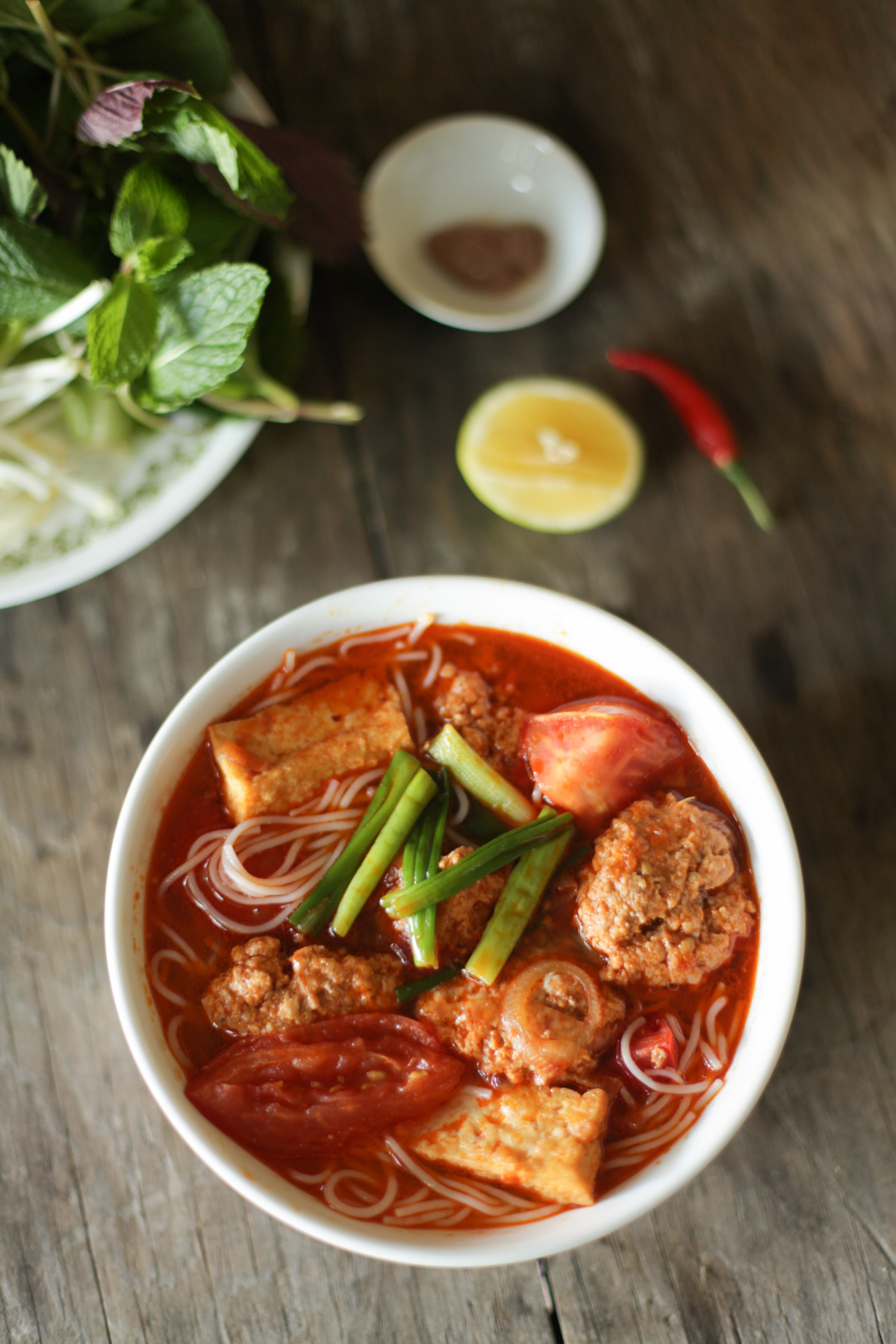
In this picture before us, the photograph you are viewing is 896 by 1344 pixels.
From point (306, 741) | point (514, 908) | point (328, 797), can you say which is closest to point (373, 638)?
point (306, 741)

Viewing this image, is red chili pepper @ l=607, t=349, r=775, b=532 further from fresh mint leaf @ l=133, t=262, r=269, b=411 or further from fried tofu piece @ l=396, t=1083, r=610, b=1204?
fried tofu piece @ l=396, t=1083, r=610, b=1204

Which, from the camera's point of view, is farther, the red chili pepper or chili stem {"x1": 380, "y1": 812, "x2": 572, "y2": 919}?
the red chili pepper

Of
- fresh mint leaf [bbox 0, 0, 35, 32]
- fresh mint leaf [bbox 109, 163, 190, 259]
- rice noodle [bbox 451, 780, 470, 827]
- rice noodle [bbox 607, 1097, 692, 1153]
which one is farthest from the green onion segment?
fresh mint leaf [bbox 0, 0, 35, 32]

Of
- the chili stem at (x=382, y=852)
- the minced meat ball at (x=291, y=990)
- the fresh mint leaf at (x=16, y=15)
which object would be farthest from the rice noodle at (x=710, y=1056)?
the fresh mint leaf at (x=16, y=15)

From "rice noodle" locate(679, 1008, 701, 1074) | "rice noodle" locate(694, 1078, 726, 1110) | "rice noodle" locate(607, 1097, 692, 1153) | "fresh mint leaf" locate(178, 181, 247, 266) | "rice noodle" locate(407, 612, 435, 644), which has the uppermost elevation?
"fresh mint leaf" locate(178, 181, 247, 266)

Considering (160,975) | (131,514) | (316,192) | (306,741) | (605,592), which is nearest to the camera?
(160,975)

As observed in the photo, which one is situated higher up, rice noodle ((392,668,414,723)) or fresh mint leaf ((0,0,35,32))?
fresh mint leaf ((0,0,35,32))

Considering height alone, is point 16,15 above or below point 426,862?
above

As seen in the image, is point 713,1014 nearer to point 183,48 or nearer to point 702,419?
point 702,419
